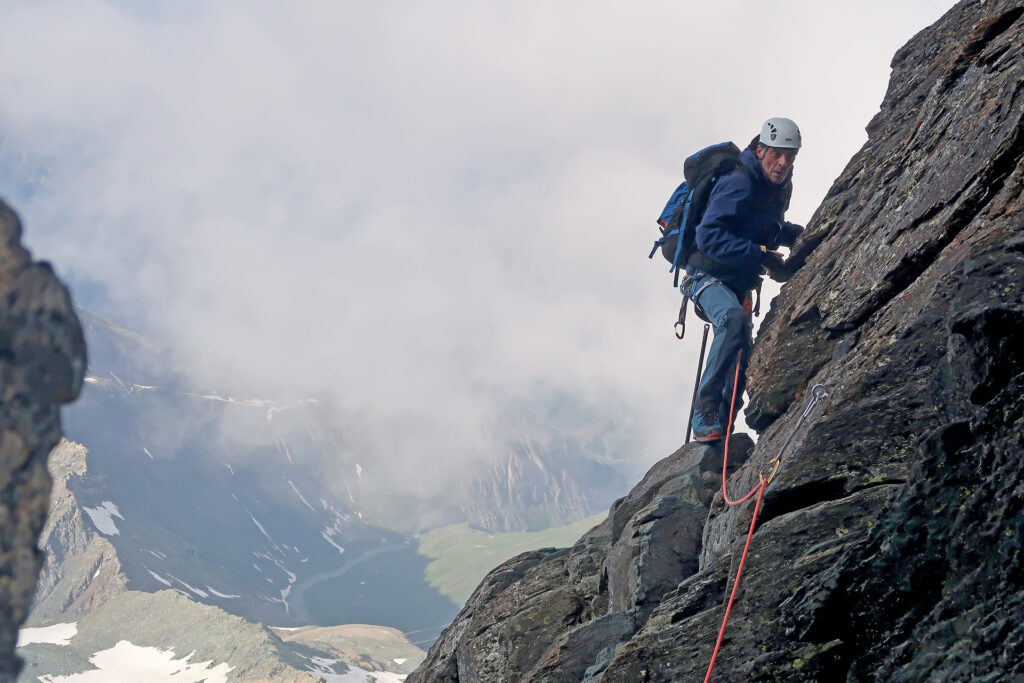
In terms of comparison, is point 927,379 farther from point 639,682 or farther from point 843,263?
point 639,682

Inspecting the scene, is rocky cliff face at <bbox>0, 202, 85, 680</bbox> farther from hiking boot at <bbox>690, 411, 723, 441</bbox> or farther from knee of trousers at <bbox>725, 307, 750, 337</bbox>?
hiking boot at <bbox>690, 411, 723, 441</bbox>

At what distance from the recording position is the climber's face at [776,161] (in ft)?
55.7

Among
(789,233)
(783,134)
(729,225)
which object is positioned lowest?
(729,225)

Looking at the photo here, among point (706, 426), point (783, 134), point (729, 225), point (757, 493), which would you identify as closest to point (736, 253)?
point (729, 225)

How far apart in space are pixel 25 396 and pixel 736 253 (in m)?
14.5

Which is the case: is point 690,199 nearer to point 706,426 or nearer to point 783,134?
point 783,134

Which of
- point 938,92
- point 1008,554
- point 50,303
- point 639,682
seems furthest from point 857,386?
point 50,303

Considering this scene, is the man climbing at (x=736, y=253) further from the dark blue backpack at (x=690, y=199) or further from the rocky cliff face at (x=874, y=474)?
the rocky cliff face at (x=874, y=474)

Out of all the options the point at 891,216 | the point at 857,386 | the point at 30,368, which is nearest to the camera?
the point at 30,368

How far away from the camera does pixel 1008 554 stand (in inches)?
297

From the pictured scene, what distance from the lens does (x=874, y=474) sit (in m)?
10.6

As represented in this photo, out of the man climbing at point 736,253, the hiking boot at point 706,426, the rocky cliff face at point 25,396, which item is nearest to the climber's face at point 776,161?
the man climbing at point 736,253

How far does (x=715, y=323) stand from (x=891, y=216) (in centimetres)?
451

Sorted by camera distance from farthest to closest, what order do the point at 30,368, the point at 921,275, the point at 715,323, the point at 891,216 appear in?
the point at 715,323, the point at 891,216, the point at 921,275, the point at 30,368
